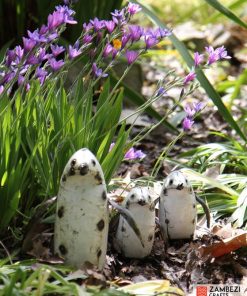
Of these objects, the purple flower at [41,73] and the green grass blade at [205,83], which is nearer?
the purple flower at [41,73]

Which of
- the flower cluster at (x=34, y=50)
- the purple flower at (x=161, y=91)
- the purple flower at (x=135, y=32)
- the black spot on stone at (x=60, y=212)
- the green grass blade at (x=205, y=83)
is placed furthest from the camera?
the green grass blade at (x=205, y=83)

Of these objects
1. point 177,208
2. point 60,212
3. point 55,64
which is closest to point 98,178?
point 60,212

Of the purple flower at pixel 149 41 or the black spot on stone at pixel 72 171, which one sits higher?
the purple flower at pixel 149 41

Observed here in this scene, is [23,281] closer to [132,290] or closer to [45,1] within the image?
[132,290]

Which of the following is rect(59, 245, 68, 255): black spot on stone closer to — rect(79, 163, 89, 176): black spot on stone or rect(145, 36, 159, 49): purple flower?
rect(79, 163, 89, 176): black spot on stone

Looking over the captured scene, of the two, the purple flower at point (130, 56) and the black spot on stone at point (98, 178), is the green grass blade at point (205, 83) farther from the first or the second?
the black spot on stone at point (98, 178)

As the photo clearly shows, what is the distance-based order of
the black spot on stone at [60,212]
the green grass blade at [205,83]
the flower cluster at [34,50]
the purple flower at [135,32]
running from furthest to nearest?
1. the green grass blade at [205,83]
2. the purple flower at [135,32]
3. the black spot on stone at [60,212]
4. the flower cluster at [34,50]

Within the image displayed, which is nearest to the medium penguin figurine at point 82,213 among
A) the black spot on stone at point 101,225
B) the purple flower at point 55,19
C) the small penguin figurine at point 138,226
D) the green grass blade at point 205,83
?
the black spot on stone at point 101,225

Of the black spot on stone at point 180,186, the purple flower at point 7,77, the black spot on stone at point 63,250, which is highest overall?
the purple flower at point 7,77
